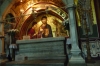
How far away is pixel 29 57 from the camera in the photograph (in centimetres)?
615

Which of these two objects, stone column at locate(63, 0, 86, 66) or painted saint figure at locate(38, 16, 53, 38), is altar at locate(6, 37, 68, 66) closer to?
stone column at locate(63, 0, 86, 66)

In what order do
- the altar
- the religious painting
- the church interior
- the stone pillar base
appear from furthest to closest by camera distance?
the religious painting < the altar < the church interior < the stone pillar base

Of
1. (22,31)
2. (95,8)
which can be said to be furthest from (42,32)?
(95,8)

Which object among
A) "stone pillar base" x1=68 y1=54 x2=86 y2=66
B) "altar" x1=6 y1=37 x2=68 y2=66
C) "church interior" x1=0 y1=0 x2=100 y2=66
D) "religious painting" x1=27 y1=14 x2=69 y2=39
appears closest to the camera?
"stone pillar base" x1=68 y1=54 x2=86 y2=66

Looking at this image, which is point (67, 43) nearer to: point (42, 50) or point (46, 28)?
point (42, 50)

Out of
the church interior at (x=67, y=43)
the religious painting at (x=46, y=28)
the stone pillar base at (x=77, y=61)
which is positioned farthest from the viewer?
the religious painting at (x=46, y=28)

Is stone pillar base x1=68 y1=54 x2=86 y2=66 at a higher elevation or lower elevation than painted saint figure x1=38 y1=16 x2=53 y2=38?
lower

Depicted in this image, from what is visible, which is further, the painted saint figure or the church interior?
the painted saint figure

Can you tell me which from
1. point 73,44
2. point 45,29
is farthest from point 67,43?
point 45,29

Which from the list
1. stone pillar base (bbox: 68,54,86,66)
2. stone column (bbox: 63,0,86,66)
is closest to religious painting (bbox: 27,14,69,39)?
stone column (bbox: 63,0,86,66)

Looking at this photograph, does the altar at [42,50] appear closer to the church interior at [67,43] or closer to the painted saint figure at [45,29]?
the church interior at [67,43]

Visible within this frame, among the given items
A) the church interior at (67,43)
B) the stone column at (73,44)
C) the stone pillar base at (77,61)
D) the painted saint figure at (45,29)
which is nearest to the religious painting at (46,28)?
the painted saint figure at (45,29)

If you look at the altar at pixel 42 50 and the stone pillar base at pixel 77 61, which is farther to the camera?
the altar at pixel 42 50

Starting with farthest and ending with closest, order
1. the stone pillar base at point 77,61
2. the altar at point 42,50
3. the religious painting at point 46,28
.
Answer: the religious painting at point 46,28
the altar at point 42,50
the stone pillar base at point 77,61
